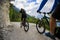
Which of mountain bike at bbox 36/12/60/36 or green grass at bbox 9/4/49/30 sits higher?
green grass at bbox 9/4/49/30

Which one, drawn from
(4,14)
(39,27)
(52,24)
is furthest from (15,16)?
(52,24)

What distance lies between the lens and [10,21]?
2332 millimetres

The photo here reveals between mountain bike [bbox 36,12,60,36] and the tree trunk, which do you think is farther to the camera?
the tree trunk

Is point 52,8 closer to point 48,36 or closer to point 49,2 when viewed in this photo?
point 49,2

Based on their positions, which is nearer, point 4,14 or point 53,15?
point 53,15

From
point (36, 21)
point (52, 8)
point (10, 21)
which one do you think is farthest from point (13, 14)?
point (52, 8)

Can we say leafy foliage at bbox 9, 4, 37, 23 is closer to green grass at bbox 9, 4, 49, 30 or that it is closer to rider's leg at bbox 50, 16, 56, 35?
green grass at bbox 9, 4, 49, 30

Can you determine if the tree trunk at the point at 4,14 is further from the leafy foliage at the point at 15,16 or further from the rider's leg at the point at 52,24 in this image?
the rider's leg at the point at 52,24

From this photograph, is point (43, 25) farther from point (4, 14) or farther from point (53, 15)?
point (4, 14)

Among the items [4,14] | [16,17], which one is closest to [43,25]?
[16,17]

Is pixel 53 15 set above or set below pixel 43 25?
above

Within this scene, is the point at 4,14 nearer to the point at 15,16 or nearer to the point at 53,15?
the point at 15,16

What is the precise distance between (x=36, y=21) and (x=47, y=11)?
141 millimetres

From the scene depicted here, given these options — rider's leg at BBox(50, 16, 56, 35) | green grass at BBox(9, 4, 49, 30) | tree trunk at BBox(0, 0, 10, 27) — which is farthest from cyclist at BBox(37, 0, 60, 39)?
tree trunk at BBox(0, 0, 10, 27)
